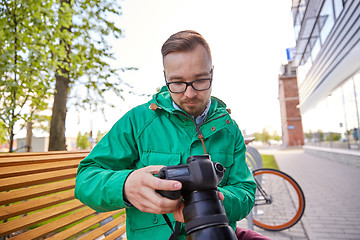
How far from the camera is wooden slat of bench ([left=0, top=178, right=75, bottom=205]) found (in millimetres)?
1229

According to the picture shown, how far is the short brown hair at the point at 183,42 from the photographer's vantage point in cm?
136

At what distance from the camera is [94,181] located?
1100 millimetres

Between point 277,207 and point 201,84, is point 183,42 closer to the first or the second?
point 201,84

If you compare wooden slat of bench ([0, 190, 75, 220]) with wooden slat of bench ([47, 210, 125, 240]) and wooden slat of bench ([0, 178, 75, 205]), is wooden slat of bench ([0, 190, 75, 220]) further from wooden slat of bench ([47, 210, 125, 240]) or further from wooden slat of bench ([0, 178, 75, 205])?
wooden slat of bench ([47, 210, 125, 240])

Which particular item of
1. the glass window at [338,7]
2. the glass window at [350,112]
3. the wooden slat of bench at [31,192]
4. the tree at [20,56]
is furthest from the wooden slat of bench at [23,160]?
the glass window at [350,112]

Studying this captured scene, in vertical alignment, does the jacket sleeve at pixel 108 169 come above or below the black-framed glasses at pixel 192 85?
below

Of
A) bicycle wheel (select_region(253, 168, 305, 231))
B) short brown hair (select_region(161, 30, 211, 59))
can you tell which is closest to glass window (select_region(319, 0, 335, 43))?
bicycle wheel (select_region(253, 168, 305, 231))

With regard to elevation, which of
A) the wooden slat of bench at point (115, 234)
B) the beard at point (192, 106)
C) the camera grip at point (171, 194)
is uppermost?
the beard at point (192, 106)

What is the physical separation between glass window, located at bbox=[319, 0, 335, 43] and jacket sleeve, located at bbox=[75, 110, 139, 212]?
39.1 ft

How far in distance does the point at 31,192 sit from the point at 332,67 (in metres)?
12.1

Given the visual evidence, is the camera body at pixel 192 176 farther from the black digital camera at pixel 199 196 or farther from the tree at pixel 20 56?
the tree at pixel 20 56

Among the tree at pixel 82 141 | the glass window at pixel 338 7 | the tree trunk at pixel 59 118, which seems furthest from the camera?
the tree at pixel 82 141

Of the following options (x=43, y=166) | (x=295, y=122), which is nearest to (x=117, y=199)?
(x=43, y=166)

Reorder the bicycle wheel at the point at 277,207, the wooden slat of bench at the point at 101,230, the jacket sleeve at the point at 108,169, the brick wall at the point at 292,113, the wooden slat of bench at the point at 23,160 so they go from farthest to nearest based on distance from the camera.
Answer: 1. the brick wall at the point at 292,113
2. the bicycle wheel at the point at 277,207
3. the wooden slat of bench at the point at 101,230
4. the wooden slat of bench at the point at 23,160
5. the jacket sleeve at the point at 108,169
